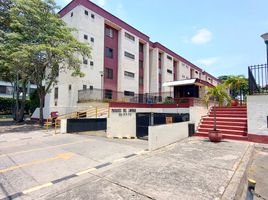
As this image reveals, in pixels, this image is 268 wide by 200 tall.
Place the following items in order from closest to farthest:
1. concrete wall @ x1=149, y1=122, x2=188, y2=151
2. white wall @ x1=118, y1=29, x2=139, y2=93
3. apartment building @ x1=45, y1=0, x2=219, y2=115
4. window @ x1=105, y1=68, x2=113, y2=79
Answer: concrete wall @ x1=149, y1=122, x2=188, y2=151 < apartment building @ x1=45, y1=0, x2=219, y2=115 < window @ x1=105, y1=68, x2=113, y2=79 < white wall @ x1=118, y1=29, x2=139, y2=93

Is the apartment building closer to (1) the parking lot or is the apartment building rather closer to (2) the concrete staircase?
(2) the concrete staircase

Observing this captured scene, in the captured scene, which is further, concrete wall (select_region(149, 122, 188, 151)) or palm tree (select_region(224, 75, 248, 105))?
palm tree (select_region(224, 75, 248, 105))

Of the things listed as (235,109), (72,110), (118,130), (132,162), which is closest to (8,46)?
(72,110)

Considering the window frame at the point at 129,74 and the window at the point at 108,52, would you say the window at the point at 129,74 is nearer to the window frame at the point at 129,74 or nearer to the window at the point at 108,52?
the window frame at the point at 129,74

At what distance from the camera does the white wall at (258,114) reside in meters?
9.81

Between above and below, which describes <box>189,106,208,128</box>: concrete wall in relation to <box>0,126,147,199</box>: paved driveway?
above

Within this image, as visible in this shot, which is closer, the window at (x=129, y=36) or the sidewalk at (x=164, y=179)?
the sidewalk at (x=164, y=179)

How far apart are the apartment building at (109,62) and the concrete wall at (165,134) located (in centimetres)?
1011

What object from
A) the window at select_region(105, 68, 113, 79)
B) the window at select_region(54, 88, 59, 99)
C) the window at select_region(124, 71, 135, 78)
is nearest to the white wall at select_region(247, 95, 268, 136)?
the window at select_region(105, 68, 113, 79)

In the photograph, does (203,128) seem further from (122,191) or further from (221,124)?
(122,191)

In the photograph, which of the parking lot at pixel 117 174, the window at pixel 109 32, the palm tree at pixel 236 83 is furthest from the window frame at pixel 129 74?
the parking lot at pixel 117 174

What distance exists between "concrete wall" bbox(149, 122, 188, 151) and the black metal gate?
2893mm

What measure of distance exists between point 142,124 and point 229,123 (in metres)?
5.83

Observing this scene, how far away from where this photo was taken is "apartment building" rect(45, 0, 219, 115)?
23.0 meters
